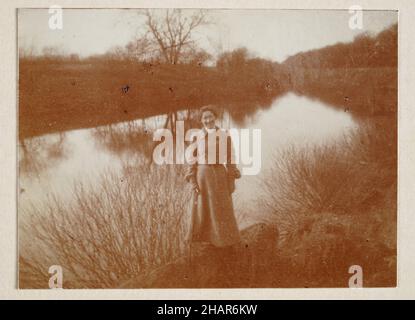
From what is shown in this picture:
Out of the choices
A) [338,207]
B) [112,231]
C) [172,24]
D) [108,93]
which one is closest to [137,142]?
[108,93]

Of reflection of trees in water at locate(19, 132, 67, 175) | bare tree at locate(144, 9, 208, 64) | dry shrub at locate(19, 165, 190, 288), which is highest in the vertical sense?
bare tree at locate(144, 9, 208, 64)

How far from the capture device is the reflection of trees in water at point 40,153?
2.50 meters

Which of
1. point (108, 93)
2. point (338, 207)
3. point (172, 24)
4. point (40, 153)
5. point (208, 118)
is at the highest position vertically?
point (172, 24)

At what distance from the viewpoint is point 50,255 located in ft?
8.23

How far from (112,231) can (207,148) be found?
2.04ft

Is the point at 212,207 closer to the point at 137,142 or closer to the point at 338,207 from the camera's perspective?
the point at 137,142

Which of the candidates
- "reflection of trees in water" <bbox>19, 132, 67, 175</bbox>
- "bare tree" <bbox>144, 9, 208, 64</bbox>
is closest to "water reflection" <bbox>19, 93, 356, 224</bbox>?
"reflection of trees in water" <bbox>19, 132, 67, 175</bbox>

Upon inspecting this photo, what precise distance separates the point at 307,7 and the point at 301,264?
127 centimetres

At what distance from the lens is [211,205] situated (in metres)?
2.51

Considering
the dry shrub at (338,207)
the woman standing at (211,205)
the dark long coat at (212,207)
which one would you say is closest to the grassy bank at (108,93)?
the woman standing at (211,205)

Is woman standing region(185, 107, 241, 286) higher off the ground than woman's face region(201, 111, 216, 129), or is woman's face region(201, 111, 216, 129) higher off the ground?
woman's face region(201, 111, 216, 129)

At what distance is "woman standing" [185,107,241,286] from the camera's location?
250 centimetres

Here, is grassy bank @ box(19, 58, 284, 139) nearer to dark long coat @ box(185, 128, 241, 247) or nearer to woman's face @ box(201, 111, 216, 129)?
woman's face @ box(201, 111, 216, 129)
